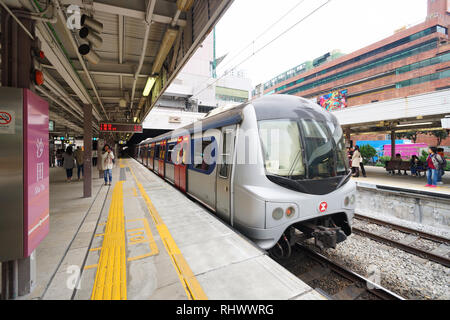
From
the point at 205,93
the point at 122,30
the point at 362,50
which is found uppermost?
the point at 362,50

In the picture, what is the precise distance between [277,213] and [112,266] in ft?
7.66

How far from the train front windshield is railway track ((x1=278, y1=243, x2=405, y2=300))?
138 centimetres

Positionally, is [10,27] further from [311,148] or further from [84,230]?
[311,148]

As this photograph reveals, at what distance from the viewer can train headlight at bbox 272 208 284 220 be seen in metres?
3.13

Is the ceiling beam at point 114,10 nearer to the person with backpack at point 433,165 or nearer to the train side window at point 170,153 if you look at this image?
the train side window at point 170,153

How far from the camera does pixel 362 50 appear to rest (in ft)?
142

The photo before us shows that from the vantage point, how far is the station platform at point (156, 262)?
218 centimetres

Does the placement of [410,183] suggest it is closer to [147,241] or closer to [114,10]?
[147,241]

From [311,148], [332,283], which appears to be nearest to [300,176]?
[311,148]

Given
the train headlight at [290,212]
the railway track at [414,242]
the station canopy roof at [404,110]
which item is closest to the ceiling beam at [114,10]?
the train headlight at [290,212]

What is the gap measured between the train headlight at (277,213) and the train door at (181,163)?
13.1ft

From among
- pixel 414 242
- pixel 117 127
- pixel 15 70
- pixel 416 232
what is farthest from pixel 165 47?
pixel 117 127
